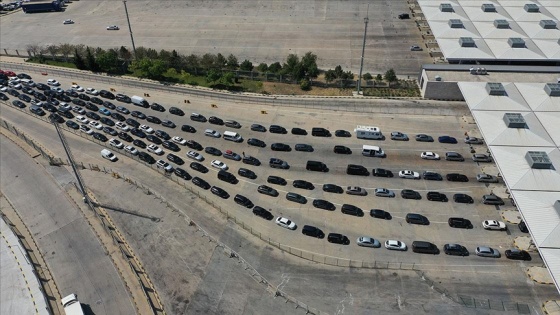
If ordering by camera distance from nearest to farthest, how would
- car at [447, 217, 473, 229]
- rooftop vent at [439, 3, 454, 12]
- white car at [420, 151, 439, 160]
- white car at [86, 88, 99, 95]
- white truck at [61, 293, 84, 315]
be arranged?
white truck at [61, 293, 84, 315] < car at [447, 217, 473, 229] < white car at [420, 151, 439, 160] < white car at [86, 88, 99, 95] < rooftop vent at [439, 3, 454, 12]

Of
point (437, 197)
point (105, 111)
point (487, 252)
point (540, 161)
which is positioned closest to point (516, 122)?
point (540, 161)

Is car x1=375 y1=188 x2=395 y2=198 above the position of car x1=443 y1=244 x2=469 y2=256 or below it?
above

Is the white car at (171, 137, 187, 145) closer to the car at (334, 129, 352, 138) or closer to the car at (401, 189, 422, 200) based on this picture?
the car at (334, 129, 352, 138)

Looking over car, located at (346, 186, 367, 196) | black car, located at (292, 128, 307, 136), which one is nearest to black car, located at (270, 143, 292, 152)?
black car, located at (292, 128, 307, 136)

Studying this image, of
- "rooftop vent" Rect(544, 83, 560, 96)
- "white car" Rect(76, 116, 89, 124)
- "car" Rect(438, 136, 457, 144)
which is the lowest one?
"car" Rect(438, 136, 457, 144)

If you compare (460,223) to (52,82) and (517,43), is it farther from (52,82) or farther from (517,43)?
(52,82)

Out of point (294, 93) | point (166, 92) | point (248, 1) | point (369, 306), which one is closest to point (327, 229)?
point (369, 306)

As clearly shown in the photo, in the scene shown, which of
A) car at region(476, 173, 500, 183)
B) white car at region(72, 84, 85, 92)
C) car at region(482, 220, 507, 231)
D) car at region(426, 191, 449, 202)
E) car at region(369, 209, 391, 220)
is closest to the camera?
car at region(482, 220, 507, 231)

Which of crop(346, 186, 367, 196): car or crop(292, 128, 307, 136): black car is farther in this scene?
crop(292, 128, 307, 136): black car
